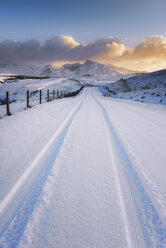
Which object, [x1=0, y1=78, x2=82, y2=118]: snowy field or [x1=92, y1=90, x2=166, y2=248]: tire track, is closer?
[x1=92, y1=90, x2=166, y2=248]: tire track

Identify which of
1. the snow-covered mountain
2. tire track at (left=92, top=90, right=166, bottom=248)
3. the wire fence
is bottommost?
tire track at (left=92, top=90, right=166, bottom=248)

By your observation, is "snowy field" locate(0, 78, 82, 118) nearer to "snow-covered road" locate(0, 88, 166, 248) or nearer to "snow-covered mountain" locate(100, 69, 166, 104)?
"snow-covered road" locate(0, 88, 166, 248)

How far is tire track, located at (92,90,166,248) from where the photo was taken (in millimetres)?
1265

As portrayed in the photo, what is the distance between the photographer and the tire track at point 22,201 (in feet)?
4.18

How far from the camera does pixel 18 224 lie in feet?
4.47

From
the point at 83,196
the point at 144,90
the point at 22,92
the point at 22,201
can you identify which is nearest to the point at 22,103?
the point at 22,201

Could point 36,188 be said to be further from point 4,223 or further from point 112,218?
point 112,218

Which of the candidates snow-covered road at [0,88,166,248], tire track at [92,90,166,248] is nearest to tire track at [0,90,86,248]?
snow-covered road at [0,88,166,248]

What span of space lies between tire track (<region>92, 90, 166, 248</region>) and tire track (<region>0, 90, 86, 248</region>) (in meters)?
1.22

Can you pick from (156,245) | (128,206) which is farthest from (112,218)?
(156,245)

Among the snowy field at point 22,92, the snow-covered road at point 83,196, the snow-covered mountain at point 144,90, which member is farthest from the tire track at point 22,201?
the snow-covered mountain at point 144,90

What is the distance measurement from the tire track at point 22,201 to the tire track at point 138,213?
1.22m

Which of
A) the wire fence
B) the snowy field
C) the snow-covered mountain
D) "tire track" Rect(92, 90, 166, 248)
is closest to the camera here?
"tire track" Rect(92, 90, 166, 248)

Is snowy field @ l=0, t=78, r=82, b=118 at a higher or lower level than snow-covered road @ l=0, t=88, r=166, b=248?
higher
